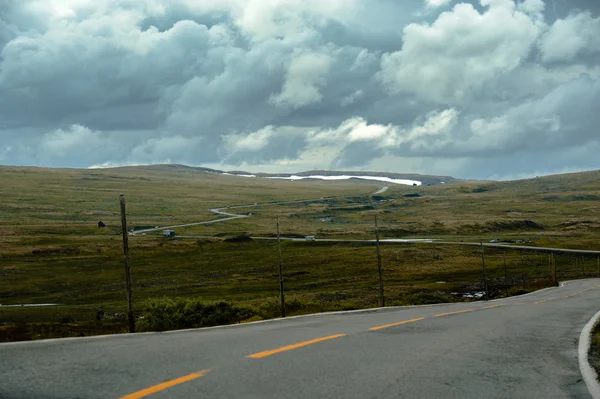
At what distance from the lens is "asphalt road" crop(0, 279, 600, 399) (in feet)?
31.0

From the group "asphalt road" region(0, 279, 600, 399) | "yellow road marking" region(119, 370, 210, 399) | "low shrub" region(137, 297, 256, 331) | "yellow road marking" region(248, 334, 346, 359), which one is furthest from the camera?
"low shrub" region(137, 297, 256, 331)

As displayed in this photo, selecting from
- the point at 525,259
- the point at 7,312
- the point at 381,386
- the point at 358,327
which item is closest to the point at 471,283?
the point at 525,259

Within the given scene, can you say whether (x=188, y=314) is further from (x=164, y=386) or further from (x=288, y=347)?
(x=164, y=386)

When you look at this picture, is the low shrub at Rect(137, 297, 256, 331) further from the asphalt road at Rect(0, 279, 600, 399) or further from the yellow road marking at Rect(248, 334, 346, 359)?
the yellow road marking at Rect(248, 334, 346, 359)

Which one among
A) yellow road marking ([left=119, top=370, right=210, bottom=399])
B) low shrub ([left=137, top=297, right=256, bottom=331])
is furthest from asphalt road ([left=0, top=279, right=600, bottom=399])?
low shrub ([left=137, top=297, right=256, bottom=331])

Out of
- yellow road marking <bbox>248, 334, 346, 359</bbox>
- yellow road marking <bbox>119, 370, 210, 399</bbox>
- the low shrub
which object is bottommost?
the low shrub

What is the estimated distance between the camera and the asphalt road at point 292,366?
9.45 metres

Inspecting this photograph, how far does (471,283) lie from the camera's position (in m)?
98.7

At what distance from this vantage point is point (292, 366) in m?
11.4

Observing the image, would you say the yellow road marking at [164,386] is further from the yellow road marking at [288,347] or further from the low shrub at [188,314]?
the low shrub at [188,314]

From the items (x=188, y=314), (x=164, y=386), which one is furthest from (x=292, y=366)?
(x=188, y=314)

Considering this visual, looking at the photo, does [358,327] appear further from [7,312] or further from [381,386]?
[7,312]

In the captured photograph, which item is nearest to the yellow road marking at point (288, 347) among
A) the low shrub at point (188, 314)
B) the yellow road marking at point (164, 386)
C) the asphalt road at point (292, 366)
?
the asphalt road at point (292, 366)

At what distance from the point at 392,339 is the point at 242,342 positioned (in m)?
3.96
